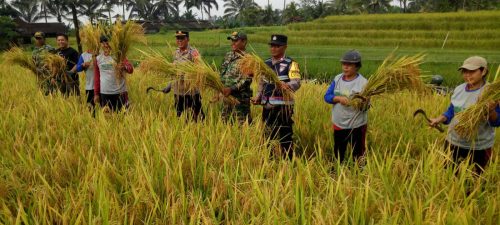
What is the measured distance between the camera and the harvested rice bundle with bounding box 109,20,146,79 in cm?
430

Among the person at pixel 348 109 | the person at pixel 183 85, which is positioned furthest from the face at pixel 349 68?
the person at pixel 183 85

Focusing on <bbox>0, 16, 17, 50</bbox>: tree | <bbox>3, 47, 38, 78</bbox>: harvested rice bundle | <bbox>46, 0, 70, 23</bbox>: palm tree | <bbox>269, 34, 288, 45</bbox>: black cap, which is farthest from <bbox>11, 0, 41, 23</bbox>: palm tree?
<bbox>269, 34, 288, 45</bbox>: black cap

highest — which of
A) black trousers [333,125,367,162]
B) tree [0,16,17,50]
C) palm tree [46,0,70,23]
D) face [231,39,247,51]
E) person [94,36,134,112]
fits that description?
palm tree [46,0,70,23]

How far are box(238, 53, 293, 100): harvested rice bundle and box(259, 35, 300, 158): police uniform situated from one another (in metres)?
0.05

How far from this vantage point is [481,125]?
263 centimetres

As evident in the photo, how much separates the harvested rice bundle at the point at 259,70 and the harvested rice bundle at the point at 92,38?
225 cm

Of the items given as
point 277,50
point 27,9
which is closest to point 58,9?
point 27,9

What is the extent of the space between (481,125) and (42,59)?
5253mm

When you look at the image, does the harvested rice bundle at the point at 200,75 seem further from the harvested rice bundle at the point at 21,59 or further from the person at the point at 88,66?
the harvested rice bundle at the point at 21,59

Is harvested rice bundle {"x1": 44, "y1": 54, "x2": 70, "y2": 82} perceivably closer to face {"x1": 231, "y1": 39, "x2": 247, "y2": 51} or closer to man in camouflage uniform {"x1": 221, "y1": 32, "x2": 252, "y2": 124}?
man in camouflage uniform {"x1": 221, "y1": 32, "x2": 252, "y2": 124}

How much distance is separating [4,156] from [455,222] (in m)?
2.67

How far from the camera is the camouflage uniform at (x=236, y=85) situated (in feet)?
12.0

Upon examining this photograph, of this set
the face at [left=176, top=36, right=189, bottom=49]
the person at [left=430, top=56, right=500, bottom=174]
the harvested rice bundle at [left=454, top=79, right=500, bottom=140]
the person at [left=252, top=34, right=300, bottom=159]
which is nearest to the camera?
the harvested rice bundle at [left=454, top=79, right=500, bottom=140]

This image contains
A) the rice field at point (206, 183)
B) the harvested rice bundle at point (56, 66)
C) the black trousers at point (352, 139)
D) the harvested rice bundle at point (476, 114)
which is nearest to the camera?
the rice field at point (206, 183)
